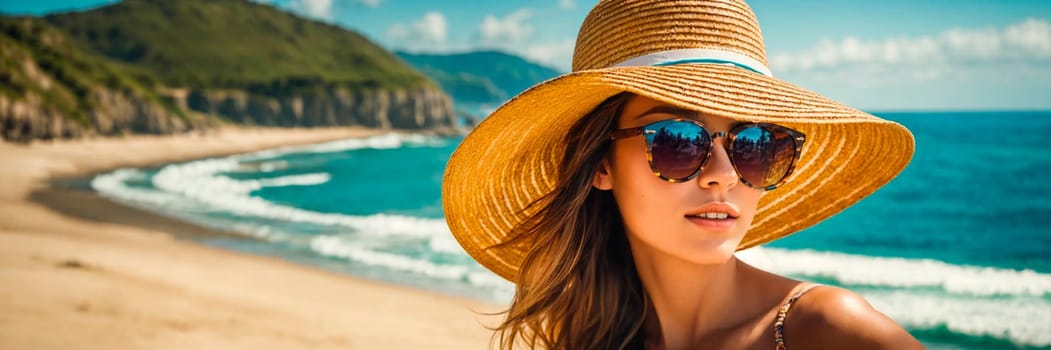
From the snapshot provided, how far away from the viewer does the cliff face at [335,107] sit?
8131 cm

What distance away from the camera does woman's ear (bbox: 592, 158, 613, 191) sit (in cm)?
194

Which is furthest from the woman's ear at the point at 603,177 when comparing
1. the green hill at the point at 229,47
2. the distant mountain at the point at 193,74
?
the green hill at the point at 229,47

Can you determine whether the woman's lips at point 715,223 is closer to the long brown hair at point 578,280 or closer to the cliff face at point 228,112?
the long brown hair at point 578,280

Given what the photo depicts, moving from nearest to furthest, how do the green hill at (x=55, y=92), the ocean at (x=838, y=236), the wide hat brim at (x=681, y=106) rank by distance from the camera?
the wide hat brim at (x=681, y=106), the ocean at (x=838, y=236), the green hill at (x=55, y=92)

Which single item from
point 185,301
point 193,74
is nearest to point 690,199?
point 185,301

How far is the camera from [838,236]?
1891 cm

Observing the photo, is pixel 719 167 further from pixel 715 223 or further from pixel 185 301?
pixel 185 301

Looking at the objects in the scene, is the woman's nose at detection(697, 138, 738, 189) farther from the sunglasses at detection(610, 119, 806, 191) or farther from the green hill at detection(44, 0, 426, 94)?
the green hill at detection(44, 0, 426, 94)

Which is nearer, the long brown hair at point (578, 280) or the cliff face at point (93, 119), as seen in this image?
the long brown hair at point (578, 280)

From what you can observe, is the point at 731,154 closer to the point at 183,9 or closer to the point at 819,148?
the point at 819,148

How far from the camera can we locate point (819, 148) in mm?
2109

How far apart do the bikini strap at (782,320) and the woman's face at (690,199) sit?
185mm

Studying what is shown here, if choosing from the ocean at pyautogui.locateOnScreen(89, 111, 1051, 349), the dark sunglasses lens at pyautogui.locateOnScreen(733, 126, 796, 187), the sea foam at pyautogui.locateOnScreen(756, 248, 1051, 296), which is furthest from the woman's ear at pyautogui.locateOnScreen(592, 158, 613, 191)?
the sea foam at pyautogui.locateOnScreen(756, 248, 1051, 296)

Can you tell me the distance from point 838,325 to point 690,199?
1.45 feet
